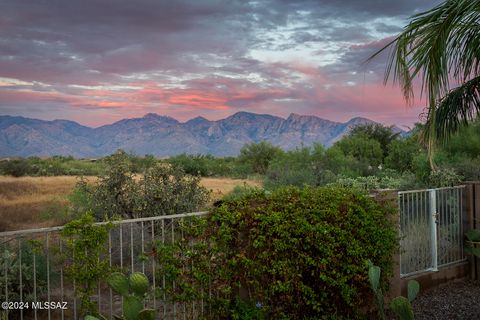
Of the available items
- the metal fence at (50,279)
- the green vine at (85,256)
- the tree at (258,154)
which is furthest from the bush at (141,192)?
the tree at (258,154)

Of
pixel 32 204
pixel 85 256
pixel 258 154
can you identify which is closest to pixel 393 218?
pixel 85 256

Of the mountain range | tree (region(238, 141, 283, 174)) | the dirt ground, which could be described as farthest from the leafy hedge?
the mountain range

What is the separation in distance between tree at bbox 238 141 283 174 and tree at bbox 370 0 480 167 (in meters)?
28.6

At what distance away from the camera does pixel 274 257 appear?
555cm

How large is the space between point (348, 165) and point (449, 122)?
505 inches

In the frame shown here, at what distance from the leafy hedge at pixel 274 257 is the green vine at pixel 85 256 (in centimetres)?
67

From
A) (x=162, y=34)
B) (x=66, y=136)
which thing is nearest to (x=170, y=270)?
(x=162, y=34)

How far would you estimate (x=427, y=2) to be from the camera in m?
9.80

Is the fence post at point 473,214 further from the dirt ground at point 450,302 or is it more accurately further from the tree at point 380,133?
the tree at point 380,133

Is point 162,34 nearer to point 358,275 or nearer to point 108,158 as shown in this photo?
point 108,158

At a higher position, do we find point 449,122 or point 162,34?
point 162,34

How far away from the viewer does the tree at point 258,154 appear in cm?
3858

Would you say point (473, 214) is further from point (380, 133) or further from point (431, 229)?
point (380, 133)

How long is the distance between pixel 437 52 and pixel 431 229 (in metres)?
2.85
